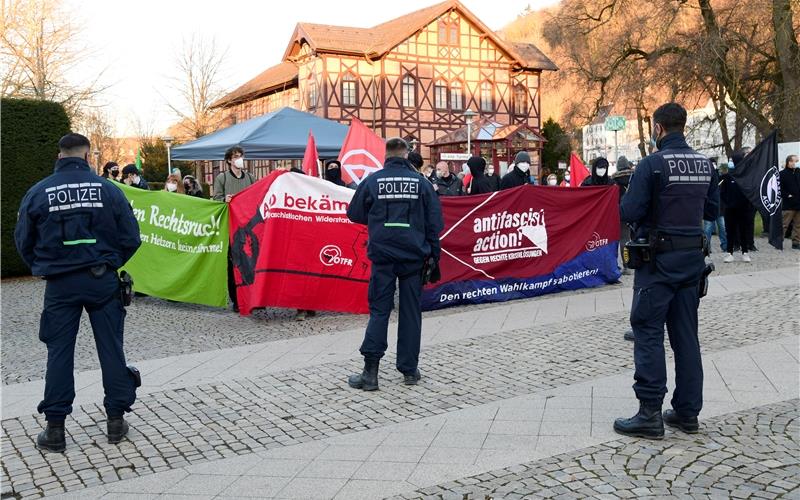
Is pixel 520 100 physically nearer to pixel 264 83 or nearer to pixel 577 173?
pixel 264 83

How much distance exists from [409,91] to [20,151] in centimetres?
2640

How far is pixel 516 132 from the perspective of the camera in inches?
1280

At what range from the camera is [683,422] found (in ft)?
16.3

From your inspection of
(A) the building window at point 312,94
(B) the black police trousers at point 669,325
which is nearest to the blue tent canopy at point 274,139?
(B) the black police trousers at point 669,325

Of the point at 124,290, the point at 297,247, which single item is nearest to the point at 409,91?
the point at 297,247

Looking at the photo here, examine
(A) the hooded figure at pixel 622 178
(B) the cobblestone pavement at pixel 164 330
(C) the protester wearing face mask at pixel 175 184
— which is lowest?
(B) the cobblestone pavement at pixel 164 330

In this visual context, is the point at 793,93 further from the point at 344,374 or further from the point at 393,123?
the point at 344,374

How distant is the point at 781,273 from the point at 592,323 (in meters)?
5.34

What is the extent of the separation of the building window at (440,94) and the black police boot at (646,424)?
35885mm

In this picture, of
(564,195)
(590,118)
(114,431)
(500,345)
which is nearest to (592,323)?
(500,345)

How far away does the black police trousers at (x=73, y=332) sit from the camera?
4883 millimetres

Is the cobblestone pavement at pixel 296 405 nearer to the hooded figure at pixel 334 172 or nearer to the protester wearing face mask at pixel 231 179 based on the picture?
the hooded figure at pixel 334 172

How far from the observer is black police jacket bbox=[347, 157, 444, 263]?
6082mm

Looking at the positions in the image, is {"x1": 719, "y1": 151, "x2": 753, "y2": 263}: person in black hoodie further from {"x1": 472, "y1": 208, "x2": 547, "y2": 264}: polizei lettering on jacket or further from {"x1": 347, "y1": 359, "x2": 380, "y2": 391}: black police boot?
{"x1": 347, "y1": 359, "x2": 380, "y2": 391}: black police boot
